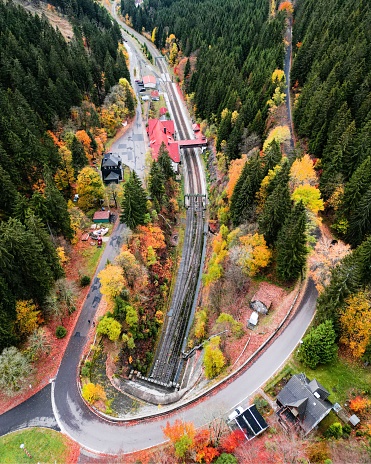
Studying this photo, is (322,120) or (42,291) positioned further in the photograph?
(322,120)

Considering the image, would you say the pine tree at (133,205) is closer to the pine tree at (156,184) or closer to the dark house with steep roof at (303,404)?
the pine tree at (156,184)

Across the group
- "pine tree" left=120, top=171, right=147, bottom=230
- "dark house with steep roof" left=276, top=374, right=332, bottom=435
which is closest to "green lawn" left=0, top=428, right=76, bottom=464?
"dark house with steep roof" left=276, top=374, right=332, bottom=435

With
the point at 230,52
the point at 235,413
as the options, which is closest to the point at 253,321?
the point at 235,413

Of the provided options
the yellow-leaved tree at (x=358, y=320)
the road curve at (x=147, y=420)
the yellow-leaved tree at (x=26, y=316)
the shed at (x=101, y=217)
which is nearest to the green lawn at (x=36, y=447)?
the road curve at (x=147, y=420)

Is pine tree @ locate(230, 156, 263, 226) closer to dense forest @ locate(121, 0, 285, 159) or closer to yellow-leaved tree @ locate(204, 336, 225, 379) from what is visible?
dense forest @ locate(121, 0, 285, 159)

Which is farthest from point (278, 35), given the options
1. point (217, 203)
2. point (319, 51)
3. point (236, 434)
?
point (236, 434)

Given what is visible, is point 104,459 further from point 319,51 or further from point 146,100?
point 146,100

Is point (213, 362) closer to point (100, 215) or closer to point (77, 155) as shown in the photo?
point (100, 215)
